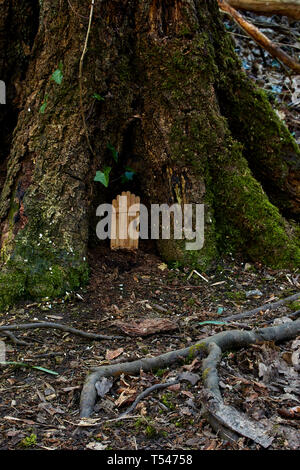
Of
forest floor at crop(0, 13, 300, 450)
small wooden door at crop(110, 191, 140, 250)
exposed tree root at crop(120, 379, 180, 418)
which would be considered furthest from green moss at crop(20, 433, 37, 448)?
small wooden door at crop(110, 191, 140, 250)

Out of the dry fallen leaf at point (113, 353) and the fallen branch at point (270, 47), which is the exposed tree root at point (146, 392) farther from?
the fallen branch at point (270, 47)

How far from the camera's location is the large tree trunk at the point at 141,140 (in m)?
3.52

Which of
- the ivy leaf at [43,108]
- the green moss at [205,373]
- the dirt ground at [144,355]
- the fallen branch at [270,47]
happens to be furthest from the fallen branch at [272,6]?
the green moss at [205,373]

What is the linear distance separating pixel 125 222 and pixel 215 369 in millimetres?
2038

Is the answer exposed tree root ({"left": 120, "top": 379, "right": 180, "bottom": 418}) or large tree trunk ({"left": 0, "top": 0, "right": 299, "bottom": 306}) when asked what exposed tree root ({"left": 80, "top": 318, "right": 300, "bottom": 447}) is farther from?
large tree trunk ({"left": 0, "top": 0, "right": 299, "bottom": 306})

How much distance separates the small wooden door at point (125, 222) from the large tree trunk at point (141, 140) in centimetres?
13

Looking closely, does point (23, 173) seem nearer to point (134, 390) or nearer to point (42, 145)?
point (42, 145)

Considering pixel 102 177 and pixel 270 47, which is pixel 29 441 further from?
pixel 270 47

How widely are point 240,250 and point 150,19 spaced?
2100 millimetres

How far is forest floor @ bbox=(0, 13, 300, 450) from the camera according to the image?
2.03m

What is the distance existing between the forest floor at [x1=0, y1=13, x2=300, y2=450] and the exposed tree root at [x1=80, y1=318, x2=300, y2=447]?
45 millimetres

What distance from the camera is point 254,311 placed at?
125 inches

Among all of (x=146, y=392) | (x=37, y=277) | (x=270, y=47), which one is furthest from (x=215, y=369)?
(x=270, y=47)

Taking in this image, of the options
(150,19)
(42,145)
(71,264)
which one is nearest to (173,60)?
(150,19)
